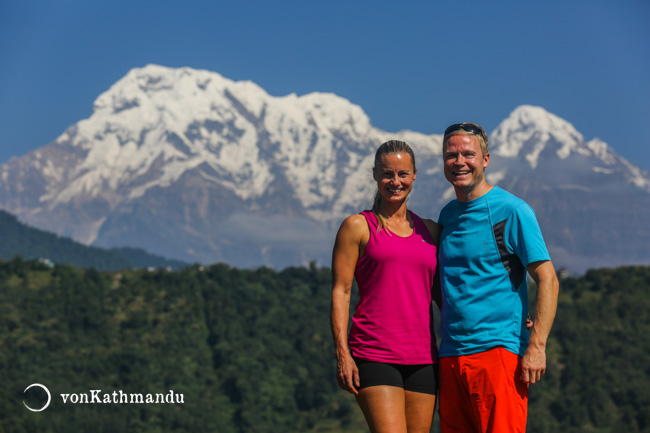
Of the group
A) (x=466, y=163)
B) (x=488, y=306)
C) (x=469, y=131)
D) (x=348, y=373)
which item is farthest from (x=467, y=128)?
(x=348, y=373)

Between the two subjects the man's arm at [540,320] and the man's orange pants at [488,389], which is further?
the man's orange pants at [488,389]

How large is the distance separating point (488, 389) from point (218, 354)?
14965 cm

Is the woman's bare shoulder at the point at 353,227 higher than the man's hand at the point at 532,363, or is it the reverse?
the woman's bare shoulder at the point at 353,227

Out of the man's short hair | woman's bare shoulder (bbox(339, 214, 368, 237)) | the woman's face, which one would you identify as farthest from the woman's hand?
the man's short hair

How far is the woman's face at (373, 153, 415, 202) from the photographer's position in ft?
28.5

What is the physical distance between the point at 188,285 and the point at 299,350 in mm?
25702

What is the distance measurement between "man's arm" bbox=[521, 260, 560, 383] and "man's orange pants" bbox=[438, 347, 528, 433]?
158 mm

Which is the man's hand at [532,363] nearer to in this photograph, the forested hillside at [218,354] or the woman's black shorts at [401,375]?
the woman's black shorts at [401,375]

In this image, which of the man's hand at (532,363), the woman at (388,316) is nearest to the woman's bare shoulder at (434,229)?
the woman at (388,316)

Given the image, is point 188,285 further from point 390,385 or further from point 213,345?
point 390,385

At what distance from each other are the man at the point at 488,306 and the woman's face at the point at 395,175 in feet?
1.38

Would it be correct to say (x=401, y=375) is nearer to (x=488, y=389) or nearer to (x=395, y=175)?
(x=488, y=389)

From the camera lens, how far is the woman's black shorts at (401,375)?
8320mm

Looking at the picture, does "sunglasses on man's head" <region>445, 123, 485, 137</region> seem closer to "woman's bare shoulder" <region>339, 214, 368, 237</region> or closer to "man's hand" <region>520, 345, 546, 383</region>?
"woman's bare shoulder" <region>339, 214, 368, 237</region>
